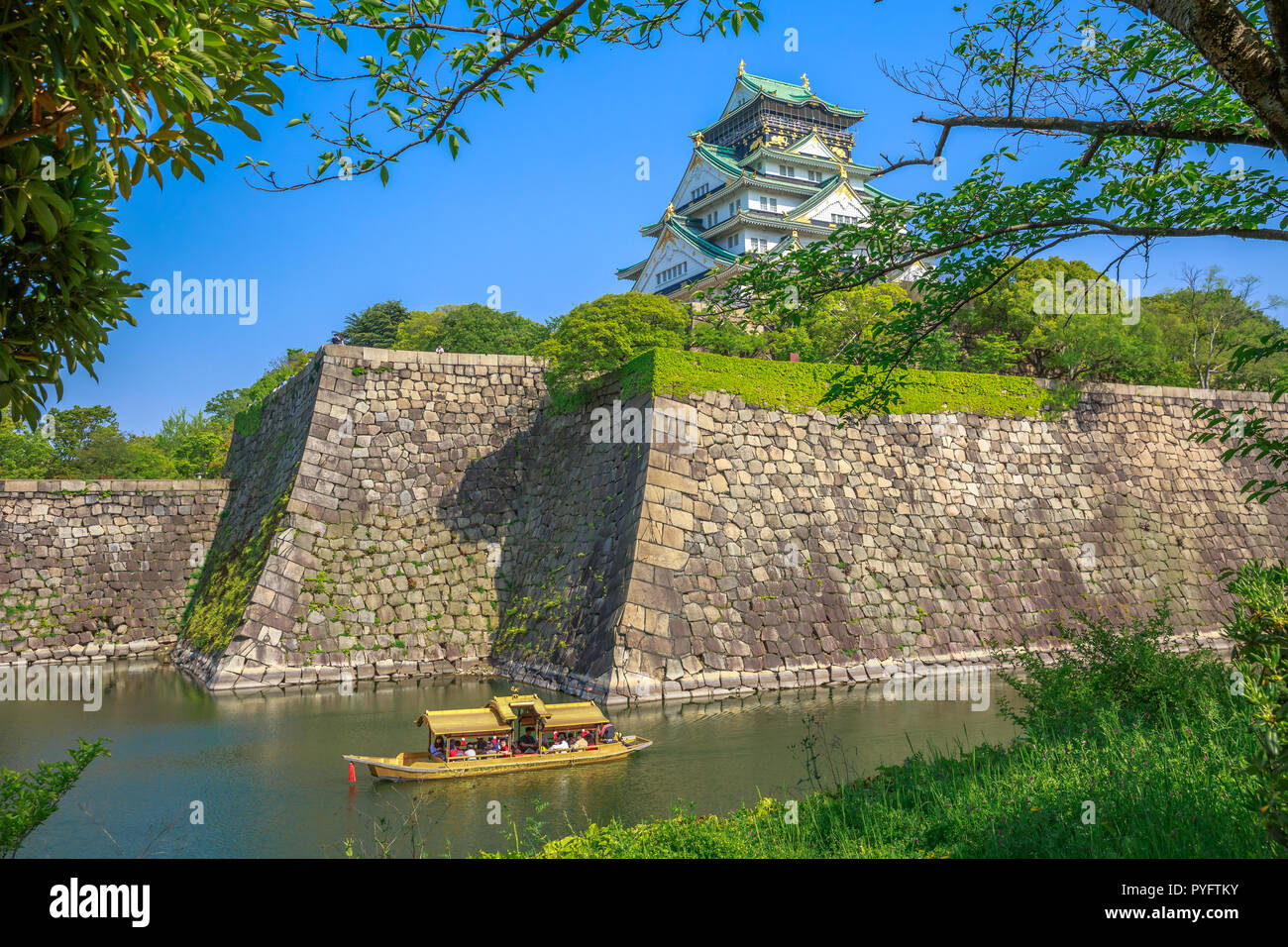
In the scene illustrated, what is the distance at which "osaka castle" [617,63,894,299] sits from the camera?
1435 inches

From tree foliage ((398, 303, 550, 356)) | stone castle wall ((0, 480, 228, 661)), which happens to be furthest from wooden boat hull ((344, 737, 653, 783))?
tree foliage ((398, 303, 550, 356))

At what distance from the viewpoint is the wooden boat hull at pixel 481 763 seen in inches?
360

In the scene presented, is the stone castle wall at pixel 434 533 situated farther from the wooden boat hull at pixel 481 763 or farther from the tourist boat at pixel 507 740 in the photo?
the wooden boat hull at pixel 481 763

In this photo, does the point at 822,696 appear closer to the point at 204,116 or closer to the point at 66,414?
the point at 204,116

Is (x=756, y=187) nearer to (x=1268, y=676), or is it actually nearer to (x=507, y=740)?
(x=507, y=740)

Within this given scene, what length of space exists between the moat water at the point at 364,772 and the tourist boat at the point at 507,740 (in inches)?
6.1

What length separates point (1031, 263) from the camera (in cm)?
2855

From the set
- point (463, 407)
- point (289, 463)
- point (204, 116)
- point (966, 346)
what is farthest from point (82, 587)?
point (966, 346)

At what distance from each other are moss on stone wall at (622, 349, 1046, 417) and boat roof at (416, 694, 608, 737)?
662cm

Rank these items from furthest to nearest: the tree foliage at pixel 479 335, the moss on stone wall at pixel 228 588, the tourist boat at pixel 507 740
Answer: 1. the tree foliage at pixel 479 335
2. the moss on stone wall at pixel 228 588
3. the tourist boat at pixel 507 740
